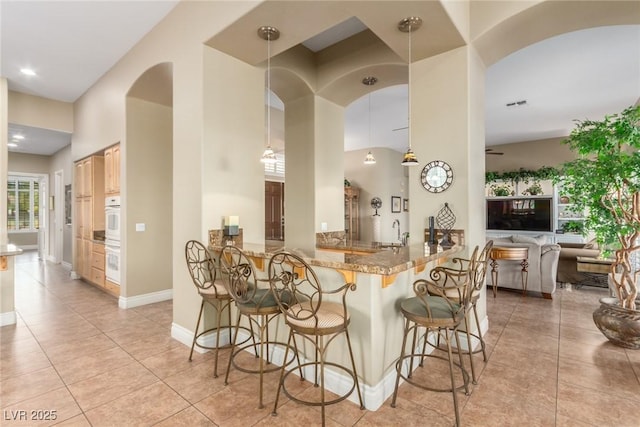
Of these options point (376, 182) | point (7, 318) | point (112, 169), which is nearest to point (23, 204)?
point (112, 169)

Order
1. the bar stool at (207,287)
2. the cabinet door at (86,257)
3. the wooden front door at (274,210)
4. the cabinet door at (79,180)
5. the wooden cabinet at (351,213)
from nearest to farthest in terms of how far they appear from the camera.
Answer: the bar stool at (207,287), the cabinet door at (86,257), the cabinet door at (79,180), the wooden front door at (274,210), the wooden cabinet at (351,213)

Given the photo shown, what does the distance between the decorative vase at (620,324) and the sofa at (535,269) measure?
1636 mm

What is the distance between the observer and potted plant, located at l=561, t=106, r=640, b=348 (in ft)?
9.25

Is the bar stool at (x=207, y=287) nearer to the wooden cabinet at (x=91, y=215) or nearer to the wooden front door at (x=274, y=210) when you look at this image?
the wooden cabinet at (x=91, y=215)

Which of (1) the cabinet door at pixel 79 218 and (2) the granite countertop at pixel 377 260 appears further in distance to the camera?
(1) the cabinet door at pixel 79 218

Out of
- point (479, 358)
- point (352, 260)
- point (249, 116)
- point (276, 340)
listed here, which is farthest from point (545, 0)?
point (276, 340)

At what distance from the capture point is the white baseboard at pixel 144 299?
14.1 ft

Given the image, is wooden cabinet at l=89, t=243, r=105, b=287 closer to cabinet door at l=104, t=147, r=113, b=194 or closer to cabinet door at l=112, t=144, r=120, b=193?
cabinet door at l=104, t=147, r=113, b=194

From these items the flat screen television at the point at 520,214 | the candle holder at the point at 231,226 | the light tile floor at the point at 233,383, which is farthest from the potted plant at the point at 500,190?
the candle holder at the point at 231,226

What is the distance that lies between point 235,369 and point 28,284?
206 inches

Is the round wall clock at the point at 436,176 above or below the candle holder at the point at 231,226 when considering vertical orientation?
above

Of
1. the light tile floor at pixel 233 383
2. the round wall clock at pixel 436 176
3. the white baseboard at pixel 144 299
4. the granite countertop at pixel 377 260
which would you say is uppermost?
the round wall clock at pixel 436 176

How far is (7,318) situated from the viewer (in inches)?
145

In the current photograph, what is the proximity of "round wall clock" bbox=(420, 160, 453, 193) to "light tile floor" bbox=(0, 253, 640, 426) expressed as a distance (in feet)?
5.27
